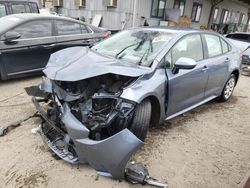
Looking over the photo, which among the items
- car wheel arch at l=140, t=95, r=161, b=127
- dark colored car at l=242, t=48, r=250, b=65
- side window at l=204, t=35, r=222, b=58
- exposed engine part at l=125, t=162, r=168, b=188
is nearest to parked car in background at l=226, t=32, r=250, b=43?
dark colored car at l=242, t=48, r=250, b=65

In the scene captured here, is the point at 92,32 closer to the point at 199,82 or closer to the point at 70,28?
the point at 70,28

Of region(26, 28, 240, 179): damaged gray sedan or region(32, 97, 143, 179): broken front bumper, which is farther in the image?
region(26, 28, 240, 179): damaged gray sedan

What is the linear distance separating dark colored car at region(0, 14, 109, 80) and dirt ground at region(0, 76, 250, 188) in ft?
2.41

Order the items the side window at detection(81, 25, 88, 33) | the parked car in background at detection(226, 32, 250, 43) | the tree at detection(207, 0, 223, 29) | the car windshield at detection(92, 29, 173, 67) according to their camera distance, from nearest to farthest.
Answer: the car windshield at detection(92, 29, 173, 67) → the side window at detection(81, 25, 88, 33) → the parked car in background at detection(226, 32, 250, 43) → the tree at detection(207, 0, 223, 29)

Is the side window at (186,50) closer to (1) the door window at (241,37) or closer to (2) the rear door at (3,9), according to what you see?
(2) the rear door at (3,9)

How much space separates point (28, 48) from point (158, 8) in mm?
11180

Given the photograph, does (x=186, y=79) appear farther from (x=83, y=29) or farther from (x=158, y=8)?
(x=158, y=8)

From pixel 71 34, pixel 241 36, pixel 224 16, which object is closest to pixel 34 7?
pixel 71 34

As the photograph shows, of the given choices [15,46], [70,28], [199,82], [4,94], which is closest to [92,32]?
[70,28]

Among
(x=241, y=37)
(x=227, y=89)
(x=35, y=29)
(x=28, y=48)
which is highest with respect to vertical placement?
(x=35, y=29)

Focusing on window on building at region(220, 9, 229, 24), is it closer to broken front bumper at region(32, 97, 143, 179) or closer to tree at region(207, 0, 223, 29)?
tree at region(207, 0, 223, 29)

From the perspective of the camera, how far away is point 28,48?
5156 millimetres

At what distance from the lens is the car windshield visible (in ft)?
11.0

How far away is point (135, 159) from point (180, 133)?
1.05 metres
